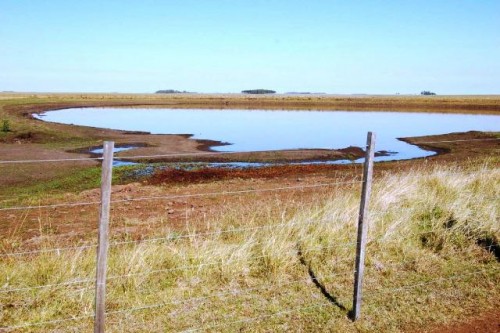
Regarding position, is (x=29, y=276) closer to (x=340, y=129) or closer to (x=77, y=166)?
(x=77, y=166)

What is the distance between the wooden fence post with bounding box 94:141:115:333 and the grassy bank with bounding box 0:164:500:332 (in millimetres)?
798

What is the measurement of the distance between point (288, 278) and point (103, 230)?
3.03 meters

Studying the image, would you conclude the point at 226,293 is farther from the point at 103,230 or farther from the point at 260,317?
the point at 103,230

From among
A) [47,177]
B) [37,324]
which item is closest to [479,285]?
[37,324]

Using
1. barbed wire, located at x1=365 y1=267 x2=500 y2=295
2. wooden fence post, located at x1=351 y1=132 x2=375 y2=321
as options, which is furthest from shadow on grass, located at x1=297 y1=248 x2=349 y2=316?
barbed wire, located at x1=365 y1=267 x2=500 y2=295

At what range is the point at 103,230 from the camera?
400 cm

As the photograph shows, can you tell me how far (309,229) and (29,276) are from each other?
4.25 meters

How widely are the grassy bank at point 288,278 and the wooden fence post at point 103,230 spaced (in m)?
0.80

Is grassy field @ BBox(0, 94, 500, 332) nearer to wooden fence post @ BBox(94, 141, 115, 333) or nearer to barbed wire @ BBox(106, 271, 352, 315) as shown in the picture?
barbed wire @ BBox(106, 271, 352, 315)

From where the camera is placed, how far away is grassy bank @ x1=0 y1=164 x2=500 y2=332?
16.9 ft

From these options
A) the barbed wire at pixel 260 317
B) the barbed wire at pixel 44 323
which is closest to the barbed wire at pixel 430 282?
the barbed wire at pixel 260 317

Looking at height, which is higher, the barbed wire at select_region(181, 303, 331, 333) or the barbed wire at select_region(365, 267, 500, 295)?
the barbed wire at select_region(365, 267, 500, 295)

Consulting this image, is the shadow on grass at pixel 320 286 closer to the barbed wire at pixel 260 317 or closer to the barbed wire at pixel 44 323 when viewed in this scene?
the barbed wire at pixel 260 317

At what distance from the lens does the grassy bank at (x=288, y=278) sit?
514 centimetres
